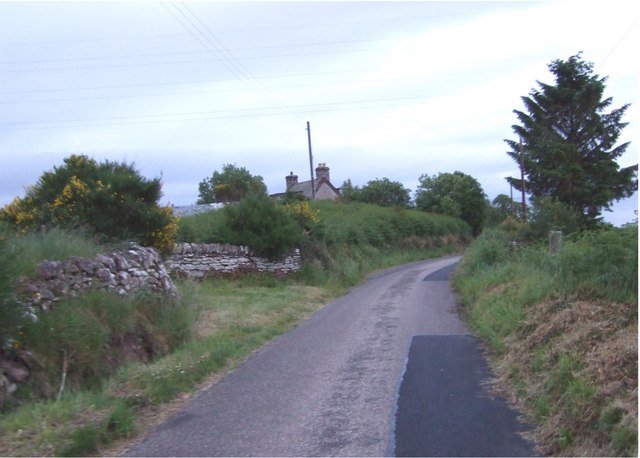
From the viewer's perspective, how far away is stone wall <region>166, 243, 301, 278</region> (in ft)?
74.1

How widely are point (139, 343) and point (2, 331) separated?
3.16m

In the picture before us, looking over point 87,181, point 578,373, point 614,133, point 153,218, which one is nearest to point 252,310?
point 153,218

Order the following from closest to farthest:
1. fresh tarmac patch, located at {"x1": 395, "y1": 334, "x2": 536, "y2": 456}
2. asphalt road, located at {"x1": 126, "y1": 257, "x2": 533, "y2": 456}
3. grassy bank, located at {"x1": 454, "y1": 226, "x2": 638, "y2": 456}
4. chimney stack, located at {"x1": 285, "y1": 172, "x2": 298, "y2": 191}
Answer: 1. grassy bank, located at {"x1": 454, "y1": 226, "x2": 638, "y2": 456}
2. fresh tarmac patch, located at {"x1": 395, "y1": 334, "x2": 536, "y2": 456}
3. asphalt road, located at {"x1": 126, "y1": 257, "x2": 533, "y2": 456}
4. chimney stack, located at {"x1": 285, "y1": 172, "x2": 298, "y2": 191}

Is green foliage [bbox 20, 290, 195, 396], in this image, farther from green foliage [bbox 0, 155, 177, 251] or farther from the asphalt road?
green foliage [bbox 0, 155, 177, 251]

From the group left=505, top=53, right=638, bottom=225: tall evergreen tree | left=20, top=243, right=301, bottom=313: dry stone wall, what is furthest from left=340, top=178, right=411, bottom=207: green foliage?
left=20, top=243, right=301, bottom=313: dry stone wall

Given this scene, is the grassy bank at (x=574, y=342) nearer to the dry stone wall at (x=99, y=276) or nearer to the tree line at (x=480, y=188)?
the dry stone wall at (x=99, y=276)

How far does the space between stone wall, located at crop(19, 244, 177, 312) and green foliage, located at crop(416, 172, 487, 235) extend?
59482 millimetres

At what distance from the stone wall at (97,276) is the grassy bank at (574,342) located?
6.29 m

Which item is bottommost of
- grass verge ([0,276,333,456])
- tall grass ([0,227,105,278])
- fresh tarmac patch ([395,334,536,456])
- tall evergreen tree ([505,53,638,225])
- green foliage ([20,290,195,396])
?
fresh tarmac patch ([395,334,536,456])

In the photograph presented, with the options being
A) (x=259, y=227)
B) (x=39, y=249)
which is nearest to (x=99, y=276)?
(x=39, y=249)

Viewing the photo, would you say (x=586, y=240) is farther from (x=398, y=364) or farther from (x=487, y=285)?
(x=487, y=285)

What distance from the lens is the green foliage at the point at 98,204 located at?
50.3ft

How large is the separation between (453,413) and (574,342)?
1772mm

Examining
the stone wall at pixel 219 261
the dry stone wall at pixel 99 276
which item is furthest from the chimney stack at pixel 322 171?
the dry stone wall at pixel 99 276
